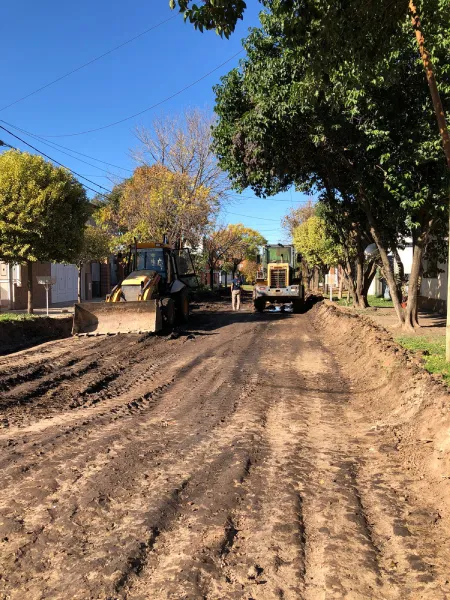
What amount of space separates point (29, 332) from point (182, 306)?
5.06 metres

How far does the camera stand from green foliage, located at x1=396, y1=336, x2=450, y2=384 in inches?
312

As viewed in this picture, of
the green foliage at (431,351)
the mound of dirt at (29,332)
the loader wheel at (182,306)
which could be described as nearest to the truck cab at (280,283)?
the loader wheel at (182,306)

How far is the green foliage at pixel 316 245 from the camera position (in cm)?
2849

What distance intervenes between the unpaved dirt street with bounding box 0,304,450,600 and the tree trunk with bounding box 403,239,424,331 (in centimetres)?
577

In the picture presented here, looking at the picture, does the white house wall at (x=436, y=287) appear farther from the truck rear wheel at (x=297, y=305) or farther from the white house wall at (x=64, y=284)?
the white house wall at (x=64, y=284)

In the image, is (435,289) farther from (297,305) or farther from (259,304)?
(259,304)

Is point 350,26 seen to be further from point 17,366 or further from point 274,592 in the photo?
point 17,366

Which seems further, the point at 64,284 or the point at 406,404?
the point at 64,284

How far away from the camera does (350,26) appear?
6402 mm

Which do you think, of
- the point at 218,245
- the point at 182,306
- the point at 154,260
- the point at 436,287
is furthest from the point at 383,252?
the point at 218,245

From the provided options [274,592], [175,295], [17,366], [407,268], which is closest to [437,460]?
[274,592]

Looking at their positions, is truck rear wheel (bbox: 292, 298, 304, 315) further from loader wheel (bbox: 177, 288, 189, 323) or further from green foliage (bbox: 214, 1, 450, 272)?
green foliage (bbox: 214, 1, 450, 272)

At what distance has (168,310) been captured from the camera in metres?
14.9

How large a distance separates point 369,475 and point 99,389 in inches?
193
